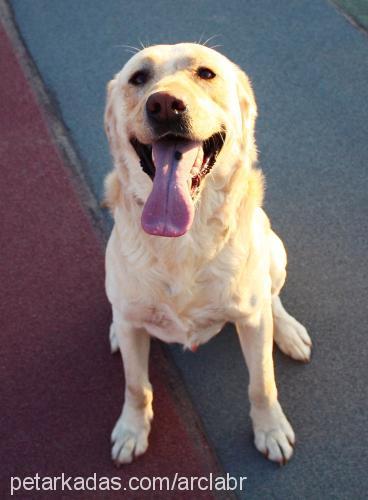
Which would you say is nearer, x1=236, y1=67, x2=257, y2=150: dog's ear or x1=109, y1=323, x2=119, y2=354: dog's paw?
x1=236, y1=67, x2=257, y2=150: dog's ear

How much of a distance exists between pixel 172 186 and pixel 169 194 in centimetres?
3

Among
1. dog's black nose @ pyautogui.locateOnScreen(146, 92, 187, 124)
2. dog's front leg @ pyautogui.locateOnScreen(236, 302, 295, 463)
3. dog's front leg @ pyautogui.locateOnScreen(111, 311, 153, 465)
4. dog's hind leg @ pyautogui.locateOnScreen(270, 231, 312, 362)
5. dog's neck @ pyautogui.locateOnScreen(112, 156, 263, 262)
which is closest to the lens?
dog's black nose @ pyautogui.locateOnScreen(146, 92, 187, 124)

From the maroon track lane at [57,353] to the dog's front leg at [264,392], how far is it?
26 cm

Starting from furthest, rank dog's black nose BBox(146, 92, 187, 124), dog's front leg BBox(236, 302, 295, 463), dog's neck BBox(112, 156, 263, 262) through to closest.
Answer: dog's front leg BBox(236, 302, 295, 463), dog's neck BBox(112, 156, 263, 262), dog's black nose BBox(146, 92, 187, 124)

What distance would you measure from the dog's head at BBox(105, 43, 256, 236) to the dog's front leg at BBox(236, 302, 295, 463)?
1.92 ft

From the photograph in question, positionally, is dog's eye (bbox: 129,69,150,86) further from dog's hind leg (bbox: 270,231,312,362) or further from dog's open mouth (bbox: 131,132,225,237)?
dog's hind leg (bbox: 270,231,312,362)

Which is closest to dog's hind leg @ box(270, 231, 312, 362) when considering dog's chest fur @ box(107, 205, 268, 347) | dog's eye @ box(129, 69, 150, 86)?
dog's chest fur @ box(107, 205, 268, 347)

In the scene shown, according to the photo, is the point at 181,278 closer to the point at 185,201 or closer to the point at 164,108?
the point at 185,201

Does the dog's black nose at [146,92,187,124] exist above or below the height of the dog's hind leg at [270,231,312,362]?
above

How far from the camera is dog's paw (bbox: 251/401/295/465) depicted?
235 centimetres

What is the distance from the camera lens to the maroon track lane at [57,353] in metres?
2.45

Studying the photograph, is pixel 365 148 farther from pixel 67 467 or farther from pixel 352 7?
pixel 67 467

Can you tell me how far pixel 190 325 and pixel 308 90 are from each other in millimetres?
2248

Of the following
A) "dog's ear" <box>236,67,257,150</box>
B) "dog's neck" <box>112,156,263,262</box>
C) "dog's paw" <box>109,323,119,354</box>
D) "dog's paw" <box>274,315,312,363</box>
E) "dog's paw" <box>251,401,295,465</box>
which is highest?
"dog's ear" <box>236,67,257,150</box>
